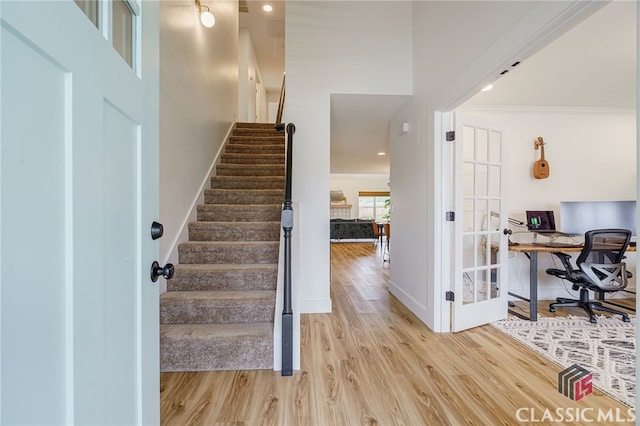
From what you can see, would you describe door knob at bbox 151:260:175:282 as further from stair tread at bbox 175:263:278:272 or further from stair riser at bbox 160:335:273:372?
stair tread at bbox 175:263:278:272

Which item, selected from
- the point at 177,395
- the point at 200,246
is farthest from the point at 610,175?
the point at 177,395

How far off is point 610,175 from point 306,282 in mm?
4203

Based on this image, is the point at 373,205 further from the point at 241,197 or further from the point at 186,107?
the point at 186,107

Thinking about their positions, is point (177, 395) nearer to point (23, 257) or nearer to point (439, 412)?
point (439, 412)

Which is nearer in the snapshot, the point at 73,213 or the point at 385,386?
the point at 73,213

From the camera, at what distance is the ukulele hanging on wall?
147 inches

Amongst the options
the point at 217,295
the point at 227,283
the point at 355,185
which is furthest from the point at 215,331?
the point at 355,185

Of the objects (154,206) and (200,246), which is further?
(200,246)

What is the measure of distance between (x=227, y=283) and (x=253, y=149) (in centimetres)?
258

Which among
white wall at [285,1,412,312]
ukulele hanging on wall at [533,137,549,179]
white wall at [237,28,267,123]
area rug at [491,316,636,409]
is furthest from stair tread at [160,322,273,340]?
white wall at [237,28,267,123]

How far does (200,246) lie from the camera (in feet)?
9.02

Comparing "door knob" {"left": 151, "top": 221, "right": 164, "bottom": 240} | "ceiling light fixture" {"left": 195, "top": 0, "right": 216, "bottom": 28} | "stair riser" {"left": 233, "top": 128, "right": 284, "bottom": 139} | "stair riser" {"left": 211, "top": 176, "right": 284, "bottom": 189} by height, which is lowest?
"door knob" {"left": 151, "top": 221, "right": 164, "bottom": 240}

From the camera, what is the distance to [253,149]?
4535 mm

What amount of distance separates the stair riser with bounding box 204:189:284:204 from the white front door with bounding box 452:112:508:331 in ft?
6.36
